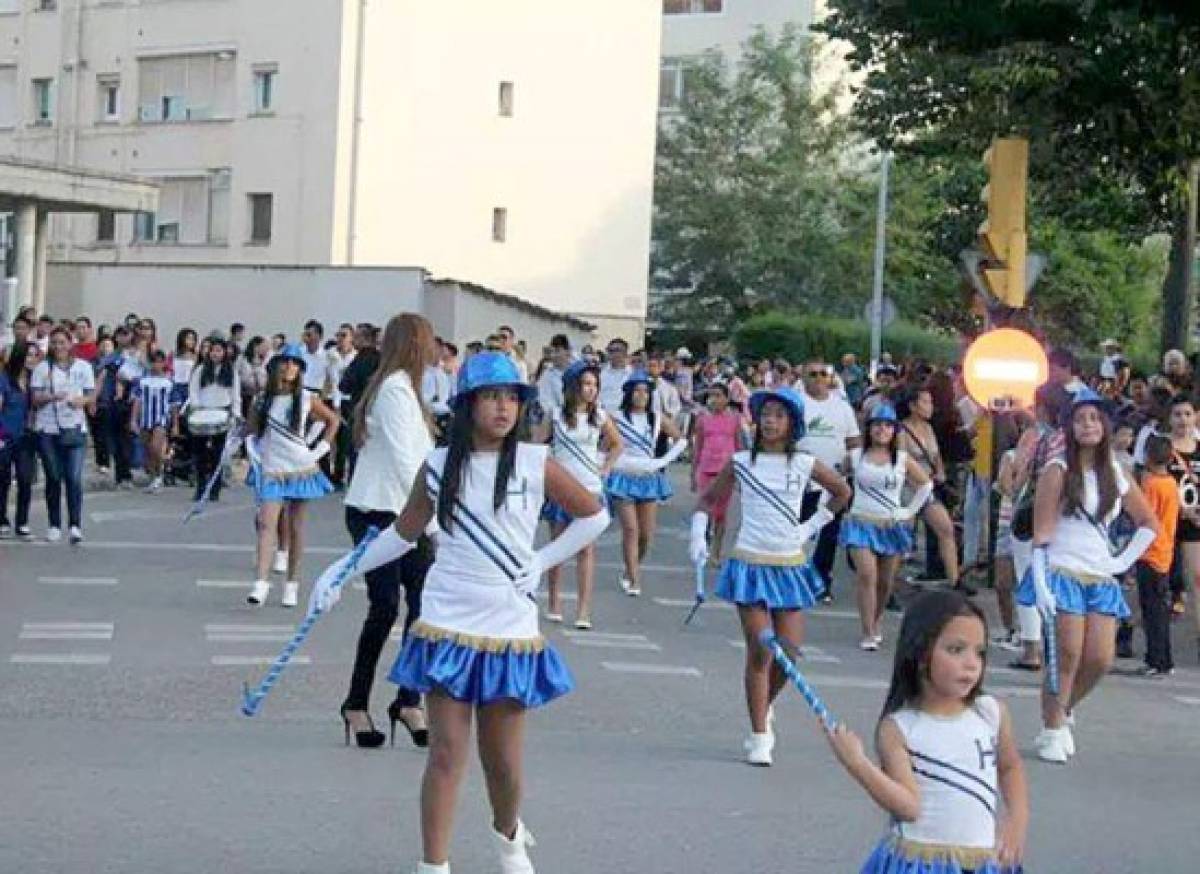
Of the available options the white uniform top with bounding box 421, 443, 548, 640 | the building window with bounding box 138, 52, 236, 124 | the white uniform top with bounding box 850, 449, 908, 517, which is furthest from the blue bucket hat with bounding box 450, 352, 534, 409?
the building window with bounding box 138, 52, 236, 124

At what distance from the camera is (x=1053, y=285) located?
58.9m

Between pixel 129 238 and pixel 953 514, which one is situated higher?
pixel 129 238

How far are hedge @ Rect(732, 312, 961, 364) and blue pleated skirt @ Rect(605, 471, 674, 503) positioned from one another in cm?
3203

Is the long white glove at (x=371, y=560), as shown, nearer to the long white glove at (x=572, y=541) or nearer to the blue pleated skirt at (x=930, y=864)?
the long white glove at (x=572, y=541)

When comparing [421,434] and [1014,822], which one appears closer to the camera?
[1014,822]

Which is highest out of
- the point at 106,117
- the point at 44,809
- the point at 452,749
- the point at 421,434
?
the point at 106,117

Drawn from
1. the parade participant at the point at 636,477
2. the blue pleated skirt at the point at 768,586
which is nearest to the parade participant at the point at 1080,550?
the blue pleated skirt at the point at 768,586

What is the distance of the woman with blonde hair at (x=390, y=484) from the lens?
9.63 m

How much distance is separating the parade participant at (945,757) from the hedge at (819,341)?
142ft

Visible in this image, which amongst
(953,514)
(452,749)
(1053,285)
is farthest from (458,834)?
(1053,285)

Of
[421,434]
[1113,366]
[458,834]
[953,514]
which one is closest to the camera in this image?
[458,834]

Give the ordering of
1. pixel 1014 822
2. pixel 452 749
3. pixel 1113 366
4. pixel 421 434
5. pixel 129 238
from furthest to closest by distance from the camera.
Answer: pixel 129 238
pixel 1113 366
pixel 421 434
pixel 452 749
pixel 1014 822

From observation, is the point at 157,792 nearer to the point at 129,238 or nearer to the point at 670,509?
the point at 670,509

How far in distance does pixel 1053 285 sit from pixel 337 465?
121 feet
